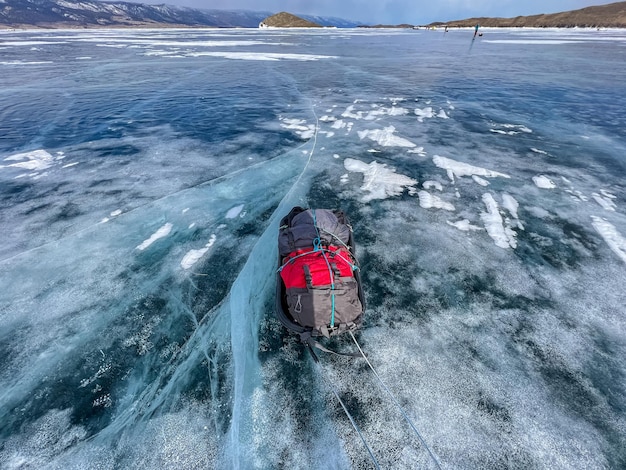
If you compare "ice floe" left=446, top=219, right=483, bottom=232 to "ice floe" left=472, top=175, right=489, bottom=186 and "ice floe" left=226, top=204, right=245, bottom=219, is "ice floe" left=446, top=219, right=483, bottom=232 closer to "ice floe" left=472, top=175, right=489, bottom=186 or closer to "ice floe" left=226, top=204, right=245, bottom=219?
"ice floe" left=472, top=175, right=489, bottom=186

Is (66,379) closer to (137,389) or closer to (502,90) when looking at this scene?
(137,389)

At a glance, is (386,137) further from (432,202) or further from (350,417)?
(350,417)

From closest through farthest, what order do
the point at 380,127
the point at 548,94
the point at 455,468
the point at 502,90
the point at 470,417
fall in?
the point at 455,468 → the point at 470,417 → the point at 380,127 → the point at 548,94 → the point at 502,90

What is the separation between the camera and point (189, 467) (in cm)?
245

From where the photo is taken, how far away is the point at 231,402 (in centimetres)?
285

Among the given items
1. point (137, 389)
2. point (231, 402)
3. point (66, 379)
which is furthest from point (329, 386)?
point (66, 379)

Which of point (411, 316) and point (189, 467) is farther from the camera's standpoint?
point (411, 316)

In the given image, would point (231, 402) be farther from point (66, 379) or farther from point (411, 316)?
point (411, 316)

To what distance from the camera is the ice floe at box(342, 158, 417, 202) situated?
6.22 m

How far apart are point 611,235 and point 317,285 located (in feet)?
17.6

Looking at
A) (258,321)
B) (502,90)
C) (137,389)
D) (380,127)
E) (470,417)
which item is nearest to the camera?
(470,417)

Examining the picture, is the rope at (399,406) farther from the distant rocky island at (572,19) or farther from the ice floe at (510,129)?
the distant rocky island at (572,19)

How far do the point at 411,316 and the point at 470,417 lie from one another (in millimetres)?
1174

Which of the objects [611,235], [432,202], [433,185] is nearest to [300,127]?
[433,185]
